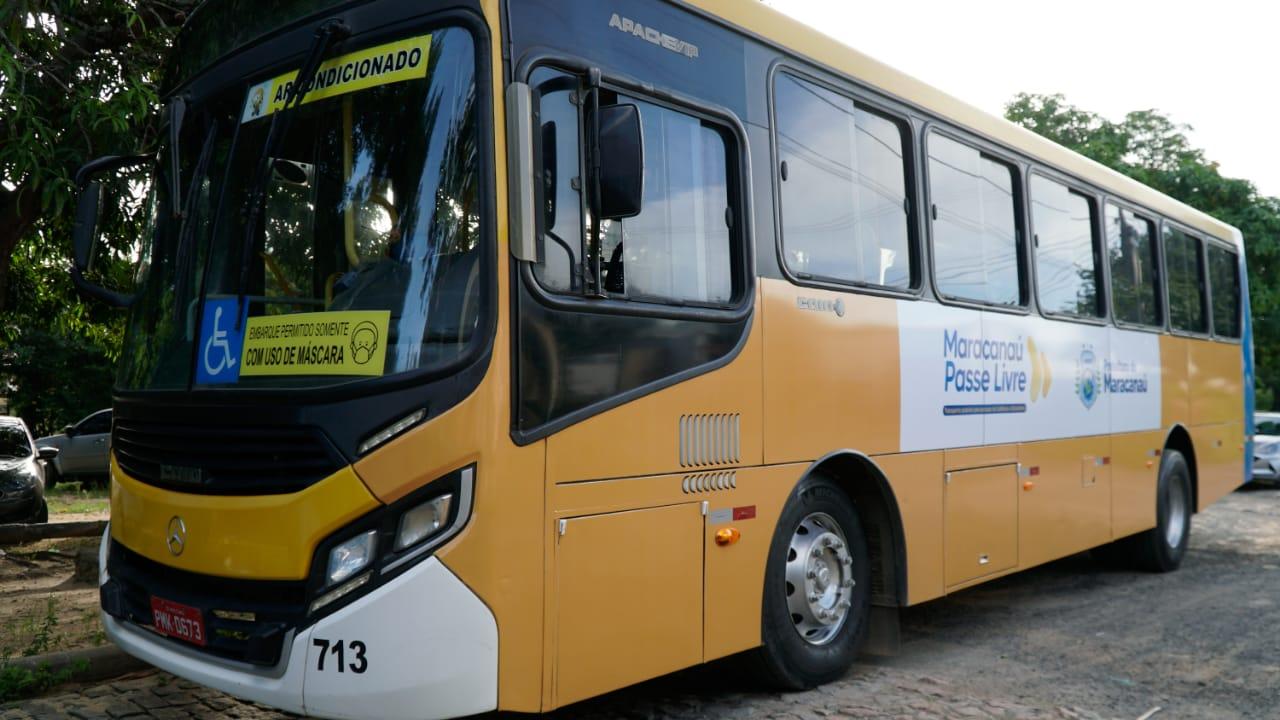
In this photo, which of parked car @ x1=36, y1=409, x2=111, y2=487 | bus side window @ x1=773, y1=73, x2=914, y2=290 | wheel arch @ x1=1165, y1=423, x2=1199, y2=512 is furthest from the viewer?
parked car @ x1=36, y1=409, x2=111, y2=487

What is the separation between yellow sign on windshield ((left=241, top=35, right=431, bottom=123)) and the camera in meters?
3.89

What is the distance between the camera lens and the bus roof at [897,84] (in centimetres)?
514

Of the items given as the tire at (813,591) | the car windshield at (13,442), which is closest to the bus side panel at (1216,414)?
the tire at (813,591)

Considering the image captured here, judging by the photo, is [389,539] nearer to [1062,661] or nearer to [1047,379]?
[1062,661]

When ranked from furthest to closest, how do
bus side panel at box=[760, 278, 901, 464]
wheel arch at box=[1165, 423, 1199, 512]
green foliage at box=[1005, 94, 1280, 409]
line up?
green foliage at box=[1005, 94, 1280, 409]
wheel arch at box=[1165, 423, 1199, 512]
bus side panel at box=[760, 278, 901, 464]

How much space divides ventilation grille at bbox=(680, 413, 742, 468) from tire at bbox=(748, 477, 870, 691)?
540 mm

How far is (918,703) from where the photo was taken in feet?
17.3

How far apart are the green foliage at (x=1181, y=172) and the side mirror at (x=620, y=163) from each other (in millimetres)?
24913

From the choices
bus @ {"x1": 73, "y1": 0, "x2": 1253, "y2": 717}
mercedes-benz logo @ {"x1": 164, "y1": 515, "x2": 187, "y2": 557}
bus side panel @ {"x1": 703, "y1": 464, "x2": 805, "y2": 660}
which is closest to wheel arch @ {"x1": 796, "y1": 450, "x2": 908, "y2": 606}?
bus @ {"x1": 73, "y1": 0, "x2": 1253, "y2": 717}

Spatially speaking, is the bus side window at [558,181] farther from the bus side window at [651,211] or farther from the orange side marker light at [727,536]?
the orange side marker light at [727,536]

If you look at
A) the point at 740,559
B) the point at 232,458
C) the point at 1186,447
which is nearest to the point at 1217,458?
the point at 1186,447

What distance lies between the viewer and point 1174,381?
9828 millimetres

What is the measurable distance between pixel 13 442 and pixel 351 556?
12.1 meters

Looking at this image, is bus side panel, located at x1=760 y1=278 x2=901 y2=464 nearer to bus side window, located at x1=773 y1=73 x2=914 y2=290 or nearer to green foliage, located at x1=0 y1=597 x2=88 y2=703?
bus side window, located at x1=773 y1=73 x2=914 y2=290
